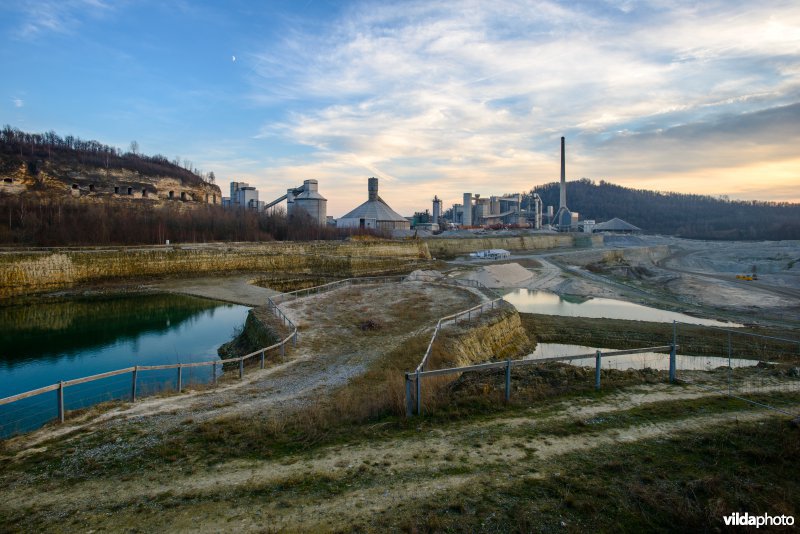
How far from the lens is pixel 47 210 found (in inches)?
1929

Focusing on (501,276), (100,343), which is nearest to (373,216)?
(501,276)

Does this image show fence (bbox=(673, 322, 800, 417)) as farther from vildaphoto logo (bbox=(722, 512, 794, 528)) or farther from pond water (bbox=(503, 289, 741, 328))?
pond water (bbox=(503, 289, 741, 328))

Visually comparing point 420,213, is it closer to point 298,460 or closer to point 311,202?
point 311,202

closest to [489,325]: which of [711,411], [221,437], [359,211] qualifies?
[711,411]

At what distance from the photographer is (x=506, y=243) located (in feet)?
282

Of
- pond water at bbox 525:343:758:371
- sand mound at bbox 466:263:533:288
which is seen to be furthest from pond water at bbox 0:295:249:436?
sand mound at bbox 466:263:533:288

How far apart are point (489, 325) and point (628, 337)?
28.9 feet

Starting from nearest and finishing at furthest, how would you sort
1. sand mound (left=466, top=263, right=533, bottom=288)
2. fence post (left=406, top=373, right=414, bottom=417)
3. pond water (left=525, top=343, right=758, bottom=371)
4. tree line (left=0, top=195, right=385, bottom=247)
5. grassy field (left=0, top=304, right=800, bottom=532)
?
grassy field (left=0, top=304, right=800, bottom=532) → fence post (left=406, top=373, right=414, bottom=417) → pond water (left=525, top=343, right=758, bottom=371) → tree line (left=0, top=195, right=385, bottom=247) → sand mound (left=466, top=263, right=533, bottom=288)

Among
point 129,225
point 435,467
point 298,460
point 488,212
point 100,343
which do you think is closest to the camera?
point 435,467

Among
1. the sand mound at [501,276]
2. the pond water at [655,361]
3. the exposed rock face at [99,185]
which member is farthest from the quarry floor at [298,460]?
the exposed rock face at [99,185]

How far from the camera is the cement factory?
7975 cm

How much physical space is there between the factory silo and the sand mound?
36385mm

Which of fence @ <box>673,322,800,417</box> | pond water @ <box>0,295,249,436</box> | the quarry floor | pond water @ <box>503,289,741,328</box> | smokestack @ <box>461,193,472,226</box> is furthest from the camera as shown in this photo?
smokestack @ <box>461,193,472,226</box>

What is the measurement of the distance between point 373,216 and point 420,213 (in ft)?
130
